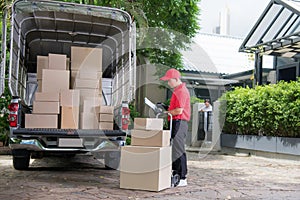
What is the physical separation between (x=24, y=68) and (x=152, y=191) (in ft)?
12.9

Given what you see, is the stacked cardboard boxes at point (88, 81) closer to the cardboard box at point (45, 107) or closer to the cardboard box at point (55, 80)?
the cardboard box at point (55, 80)

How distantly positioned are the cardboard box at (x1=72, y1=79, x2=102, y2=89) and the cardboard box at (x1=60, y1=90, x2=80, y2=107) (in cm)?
38

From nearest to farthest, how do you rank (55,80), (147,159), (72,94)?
(147,159) < (72,94) < (55,80)

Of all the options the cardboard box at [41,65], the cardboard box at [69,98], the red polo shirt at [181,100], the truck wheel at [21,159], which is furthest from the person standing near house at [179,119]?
the truck wheel at [21,159]

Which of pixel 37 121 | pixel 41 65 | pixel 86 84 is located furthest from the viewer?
pixel 41 65

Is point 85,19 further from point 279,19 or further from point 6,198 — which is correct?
point 279,19

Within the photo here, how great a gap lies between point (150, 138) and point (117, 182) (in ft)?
3.51

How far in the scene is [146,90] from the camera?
56.6 ft

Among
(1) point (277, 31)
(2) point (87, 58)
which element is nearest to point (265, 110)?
(1) point (277, 31)

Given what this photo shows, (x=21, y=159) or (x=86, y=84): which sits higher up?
(x=86, y=84)

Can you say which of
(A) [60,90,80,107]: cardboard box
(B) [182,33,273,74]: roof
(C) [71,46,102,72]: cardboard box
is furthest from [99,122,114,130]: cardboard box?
(B) [182,33,273,74]: roof

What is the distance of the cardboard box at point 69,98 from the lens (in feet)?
22.6

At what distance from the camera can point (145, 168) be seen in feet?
18.5

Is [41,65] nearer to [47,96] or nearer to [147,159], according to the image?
[47,96]
